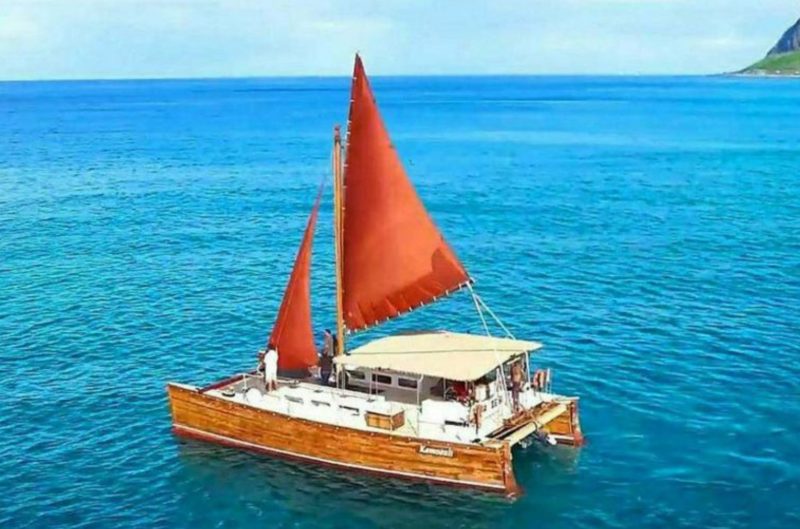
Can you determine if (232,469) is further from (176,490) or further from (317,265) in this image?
(317,265)

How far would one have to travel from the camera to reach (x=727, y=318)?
4966 cm

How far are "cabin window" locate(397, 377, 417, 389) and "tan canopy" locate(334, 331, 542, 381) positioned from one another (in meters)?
0.77

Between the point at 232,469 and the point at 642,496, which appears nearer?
the point at 642,496

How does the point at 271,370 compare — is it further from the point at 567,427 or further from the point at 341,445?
the point at 567,427

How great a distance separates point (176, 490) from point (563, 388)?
16959 mm

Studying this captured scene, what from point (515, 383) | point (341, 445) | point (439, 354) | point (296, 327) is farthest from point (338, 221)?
point (515, 383)

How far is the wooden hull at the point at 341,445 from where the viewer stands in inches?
1226

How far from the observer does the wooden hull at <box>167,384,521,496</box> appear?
3114 cm

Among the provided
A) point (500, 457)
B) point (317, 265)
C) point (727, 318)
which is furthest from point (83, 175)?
point (500, 457)

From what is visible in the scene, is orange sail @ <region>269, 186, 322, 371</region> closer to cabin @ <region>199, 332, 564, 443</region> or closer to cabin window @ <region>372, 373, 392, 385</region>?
cabin @ <region>199, 332, 564, 443</region>

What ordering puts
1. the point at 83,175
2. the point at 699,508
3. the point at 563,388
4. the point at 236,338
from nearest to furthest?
the point at 699,508 < the point at 563,388 < the point at 236,338 < the point at 83,175

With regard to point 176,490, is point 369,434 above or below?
above

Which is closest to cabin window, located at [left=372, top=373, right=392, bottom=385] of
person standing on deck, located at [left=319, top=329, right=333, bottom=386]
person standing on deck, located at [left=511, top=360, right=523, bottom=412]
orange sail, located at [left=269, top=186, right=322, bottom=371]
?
person standing on deck, located at [left=319, top=329, right=333, bottom=386]

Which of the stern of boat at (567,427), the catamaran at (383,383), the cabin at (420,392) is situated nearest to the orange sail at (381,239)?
the catamaran at (383,383)
